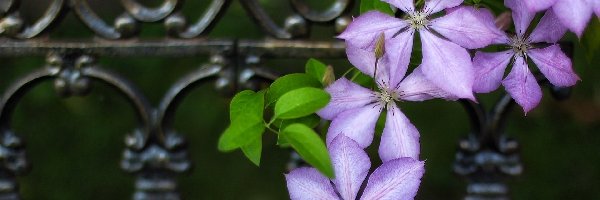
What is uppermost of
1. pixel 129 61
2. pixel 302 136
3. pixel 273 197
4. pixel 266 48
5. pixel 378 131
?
pixel 129 61

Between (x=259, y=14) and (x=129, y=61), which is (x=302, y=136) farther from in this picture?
(x=129, y=61)

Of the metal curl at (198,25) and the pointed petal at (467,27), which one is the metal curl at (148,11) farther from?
the pointed petal at (467,27)

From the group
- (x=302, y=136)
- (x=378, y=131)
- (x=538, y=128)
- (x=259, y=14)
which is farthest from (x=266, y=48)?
(x=538, y=128)

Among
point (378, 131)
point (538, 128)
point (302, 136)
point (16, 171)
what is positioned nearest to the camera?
point (302, 136)

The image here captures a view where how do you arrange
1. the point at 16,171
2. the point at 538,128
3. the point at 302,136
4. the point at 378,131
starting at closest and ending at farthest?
1. the point at 302,136
2. the point at 378,131
3. the point at 16,171
4. the point at 538,128

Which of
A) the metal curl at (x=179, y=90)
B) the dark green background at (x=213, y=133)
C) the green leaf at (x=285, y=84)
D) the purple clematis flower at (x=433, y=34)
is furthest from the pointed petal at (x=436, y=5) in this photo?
the dark green background at (x=213, y=133)

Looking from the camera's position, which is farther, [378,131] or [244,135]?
[378,131]

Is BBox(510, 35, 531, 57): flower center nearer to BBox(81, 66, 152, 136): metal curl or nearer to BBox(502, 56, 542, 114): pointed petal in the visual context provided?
BBox(502, 56, 542, 114): pointed petal
